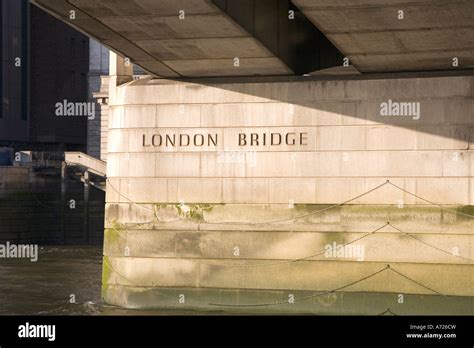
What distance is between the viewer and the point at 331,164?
28.8m

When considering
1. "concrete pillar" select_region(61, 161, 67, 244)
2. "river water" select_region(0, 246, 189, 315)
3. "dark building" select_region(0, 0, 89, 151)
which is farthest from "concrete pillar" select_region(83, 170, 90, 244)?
"dark building" select_region(0, 0, 89, 151)

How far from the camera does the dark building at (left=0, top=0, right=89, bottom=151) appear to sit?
3799 inches

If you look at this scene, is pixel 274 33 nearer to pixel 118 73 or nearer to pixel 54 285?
pixel 118 73

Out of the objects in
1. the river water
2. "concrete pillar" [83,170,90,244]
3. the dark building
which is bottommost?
the river water

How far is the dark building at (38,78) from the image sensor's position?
9650cm

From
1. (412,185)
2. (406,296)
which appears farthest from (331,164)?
(406,296)

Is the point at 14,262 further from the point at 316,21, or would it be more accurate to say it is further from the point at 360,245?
the point at 316,21

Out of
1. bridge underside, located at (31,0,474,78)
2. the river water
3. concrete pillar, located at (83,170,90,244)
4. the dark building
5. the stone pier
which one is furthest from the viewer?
the dark building

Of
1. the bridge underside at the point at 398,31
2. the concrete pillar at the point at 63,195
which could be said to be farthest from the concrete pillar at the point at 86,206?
the bridge underside at the point at 398,31

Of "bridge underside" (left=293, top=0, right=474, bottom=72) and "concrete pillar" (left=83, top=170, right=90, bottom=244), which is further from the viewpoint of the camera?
"concrete pillar" (left=83, top=170, right=90, bottom=244)

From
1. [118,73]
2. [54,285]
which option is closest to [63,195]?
[54,285]

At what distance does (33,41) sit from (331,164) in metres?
76.6

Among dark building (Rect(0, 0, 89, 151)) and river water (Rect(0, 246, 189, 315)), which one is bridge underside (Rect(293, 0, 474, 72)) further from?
dark building (Rect(0, 0, 89, 151))
